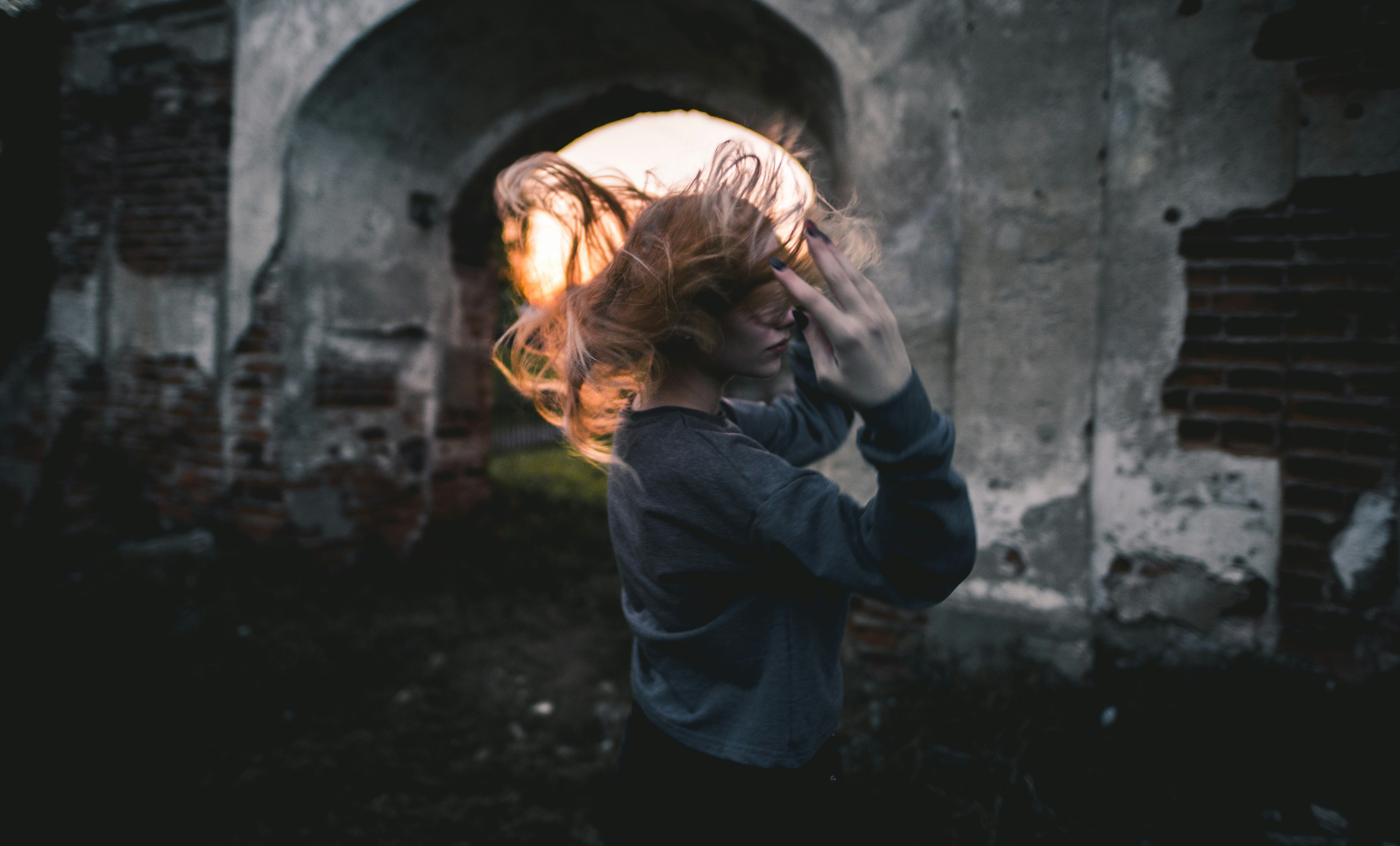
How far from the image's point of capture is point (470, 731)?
2.61 metres

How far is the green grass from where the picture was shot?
229 inches

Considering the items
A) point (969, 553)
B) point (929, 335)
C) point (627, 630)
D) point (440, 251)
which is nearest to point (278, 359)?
point (440, 251)

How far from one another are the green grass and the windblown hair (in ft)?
9.81

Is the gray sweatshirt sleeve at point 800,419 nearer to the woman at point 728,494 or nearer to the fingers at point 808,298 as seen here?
the woman at point 728,494

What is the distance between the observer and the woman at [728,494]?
779mm

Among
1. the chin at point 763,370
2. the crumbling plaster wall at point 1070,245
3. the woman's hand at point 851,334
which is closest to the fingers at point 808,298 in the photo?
the woman's hand at point 851,334

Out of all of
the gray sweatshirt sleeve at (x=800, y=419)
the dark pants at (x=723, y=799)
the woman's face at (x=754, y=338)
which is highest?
the woman's face at (x=754, y=338)

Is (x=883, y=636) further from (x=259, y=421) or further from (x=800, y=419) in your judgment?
(x=259, y=421)

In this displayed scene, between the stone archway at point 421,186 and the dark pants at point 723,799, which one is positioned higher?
the stone archway at point 421,186

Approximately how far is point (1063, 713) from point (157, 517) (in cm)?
489

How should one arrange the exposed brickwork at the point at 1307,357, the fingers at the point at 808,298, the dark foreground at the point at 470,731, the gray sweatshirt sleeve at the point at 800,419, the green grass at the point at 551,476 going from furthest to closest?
the green grass at the point at 551,476 → the exposed brickwork at the point at 1307,357 → the dark foreground at the point at 470,731 → the gray sweatshirt sleeve at the point at 800,419 → the fingers at the point at 808,298

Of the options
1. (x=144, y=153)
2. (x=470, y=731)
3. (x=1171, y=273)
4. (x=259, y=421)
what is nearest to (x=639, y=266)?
(x=1171, y=273)

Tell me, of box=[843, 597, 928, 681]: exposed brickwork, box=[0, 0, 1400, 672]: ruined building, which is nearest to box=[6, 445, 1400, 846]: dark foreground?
box=[843, 597, 928, 681]: exposed brickwork

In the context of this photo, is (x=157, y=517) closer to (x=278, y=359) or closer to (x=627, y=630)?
(x=278, y=359)
